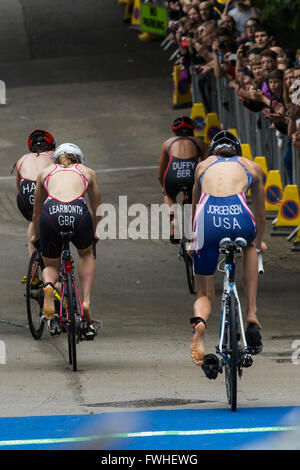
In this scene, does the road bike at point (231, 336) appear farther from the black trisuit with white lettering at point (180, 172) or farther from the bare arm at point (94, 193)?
the black trisuit with white lettering at point (180, 172)

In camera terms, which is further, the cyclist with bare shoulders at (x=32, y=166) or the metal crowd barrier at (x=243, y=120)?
the metal crowd barrier at (x=243, y=120)

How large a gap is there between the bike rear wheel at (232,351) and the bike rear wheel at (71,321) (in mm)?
1643

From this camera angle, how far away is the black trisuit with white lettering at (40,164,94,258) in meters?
9.73

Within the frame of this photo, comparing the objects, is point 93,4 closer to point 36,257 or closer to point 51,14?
point 51,14

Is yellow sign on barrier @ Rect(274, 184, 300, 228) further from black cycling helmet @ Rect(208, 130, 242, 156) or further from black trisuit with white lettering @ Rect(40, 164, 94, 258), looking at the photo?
black cycling helmet @ Rect(208, 130, 242, 156)

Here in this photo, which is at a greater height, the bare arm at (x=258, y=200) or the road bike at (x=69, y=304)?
the bare arm at (x=258, y=200)

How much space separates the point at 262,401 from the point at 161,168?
5.31m

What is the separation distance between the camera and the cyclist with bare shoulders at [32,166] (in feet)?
37.9

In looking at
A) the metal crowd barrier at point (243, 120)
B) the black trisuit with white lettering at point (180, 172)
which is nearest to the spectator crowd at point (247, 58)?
the metal crowd barrier at point (243, 120)

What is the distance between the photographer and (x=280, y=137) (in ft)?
52.3

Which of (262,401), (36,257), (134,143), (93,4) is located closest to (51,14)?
(93,4)
